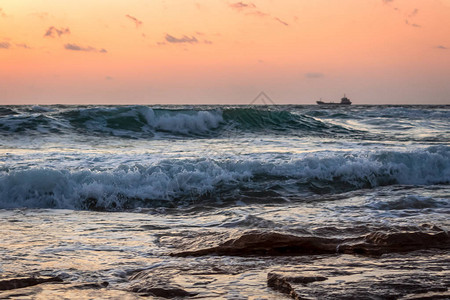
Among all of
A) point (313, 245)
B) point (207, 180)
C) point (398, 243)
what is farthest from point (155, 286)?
point (207, 180)

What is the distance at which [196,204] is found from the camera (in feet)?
25.5

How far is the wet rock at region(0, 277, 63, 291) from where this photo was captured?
3.32 m

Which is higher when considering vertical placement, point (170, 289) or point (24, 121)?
point (24, 121)

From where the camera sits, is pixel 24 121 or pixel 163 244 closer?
pixel 163 244

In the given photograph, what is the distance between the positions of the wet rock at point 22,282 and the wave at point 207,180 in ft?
13.4

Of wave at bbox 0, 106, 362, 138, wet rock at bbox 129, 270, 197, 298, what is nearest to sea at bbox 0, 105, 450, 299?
wet rock at bbox 129, 270, 197, 298

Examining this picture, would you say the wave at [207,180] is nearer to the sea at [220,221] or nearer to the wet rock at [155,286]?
the sea at [220,221]

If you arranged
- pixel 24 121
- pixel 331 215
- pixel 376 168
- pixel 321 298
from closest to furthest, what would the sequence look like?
pixel 321 298
pixel 331 215
pixel 376 168
pixel 24 121

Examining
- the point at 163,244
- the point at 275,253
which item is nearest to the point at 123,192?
the point at 163,244

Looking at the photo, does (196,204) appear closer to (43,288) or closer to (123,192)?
(123,192)

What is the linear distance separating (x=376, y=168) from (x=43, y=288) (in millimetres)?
8029

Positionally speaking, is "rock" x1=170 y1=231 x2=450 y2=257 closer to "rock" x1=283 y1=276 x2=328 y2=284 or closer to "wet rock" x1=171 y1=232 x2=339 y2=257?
"wet rock" x1=171 y1=232 x2=339 y2=257

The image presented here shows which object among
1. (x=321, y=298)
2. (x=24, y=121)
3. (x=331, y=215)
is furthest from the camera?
(x=24, y=121)

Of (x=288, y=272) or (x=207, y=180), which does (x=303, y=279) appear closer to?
(x=288, y=272)
